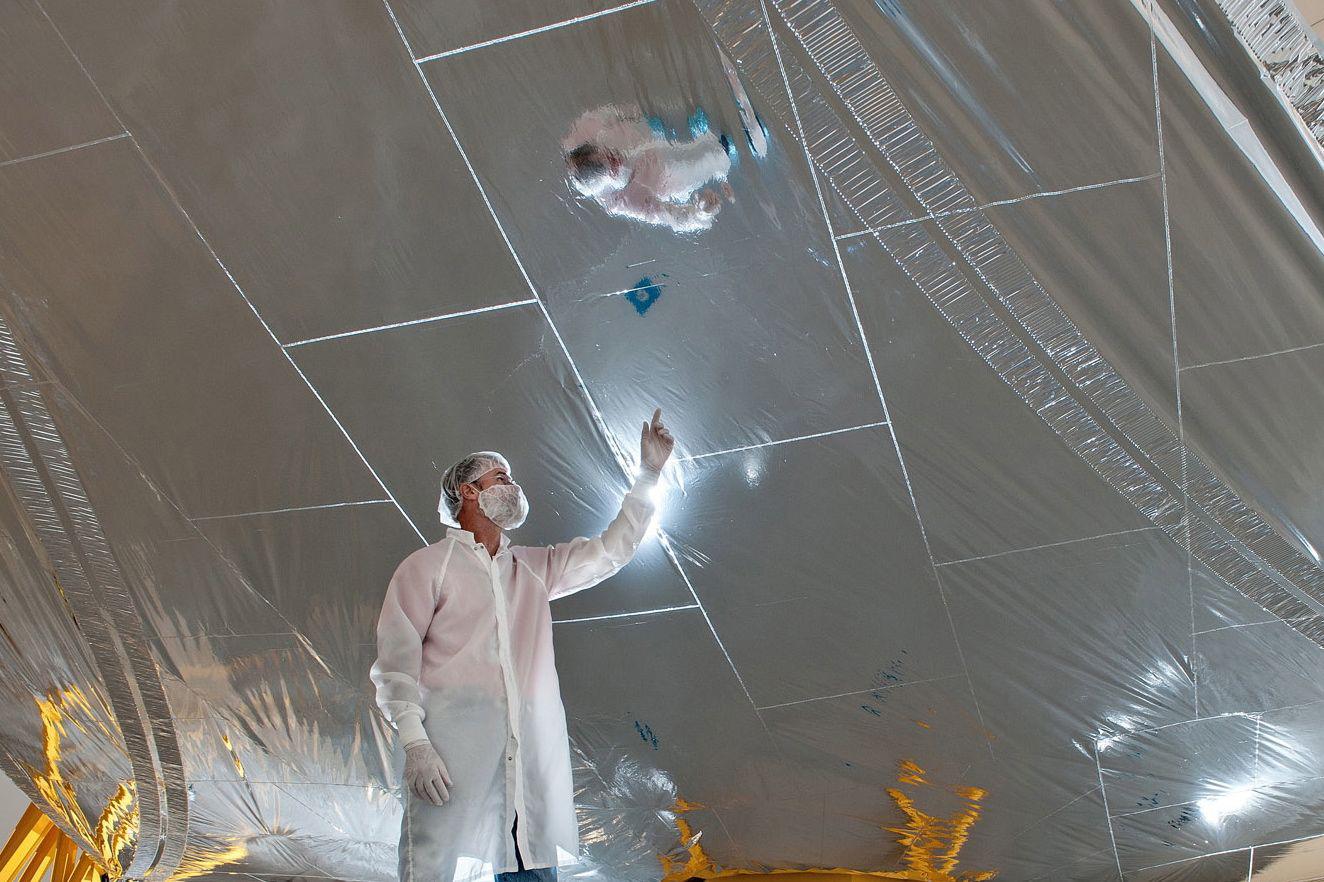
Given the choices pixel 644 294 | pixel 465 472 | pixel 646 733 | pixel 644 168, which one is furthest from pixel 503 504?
pixel 646 733

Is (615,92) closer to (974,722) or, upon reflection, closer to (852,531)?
(852,531)

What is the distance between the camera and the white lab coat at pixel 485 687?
1571mm

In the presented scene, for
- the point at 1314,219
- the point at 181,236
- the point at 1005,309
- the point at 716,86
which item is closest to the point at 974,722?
the point at 1005,309

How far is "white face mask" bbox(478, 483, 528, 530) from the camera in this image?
5.56ft

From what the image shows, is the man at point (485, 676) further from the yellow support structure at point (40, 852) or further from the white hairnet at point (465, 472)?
the yellow support structure at point (40, 852)

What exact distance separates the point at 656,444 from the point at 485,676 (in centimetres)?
41

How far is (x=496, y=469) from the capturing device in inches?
67.8

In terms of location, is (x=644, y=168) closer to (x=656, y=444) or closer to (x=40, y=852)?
(x=656, y=444)

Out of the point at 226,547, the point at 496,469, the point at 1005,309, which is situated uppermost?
the point at 1005,309

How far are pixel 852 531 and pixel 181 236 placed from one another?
42.1 inches

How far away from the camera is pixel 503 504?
1.70 m

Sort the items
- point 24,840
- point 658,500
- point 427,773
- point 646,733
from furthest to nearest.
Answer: point 24,840
point 646,733
point 658,500
point 427,773

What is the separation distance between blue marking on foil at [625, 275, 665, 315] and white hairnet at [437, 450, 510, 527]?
1.05 feet

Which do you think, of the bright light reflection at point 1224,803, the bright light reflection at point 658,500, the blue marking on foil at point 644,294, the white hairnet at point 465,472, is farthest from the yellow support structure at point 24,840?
the bright light reflection at point 1224,803
